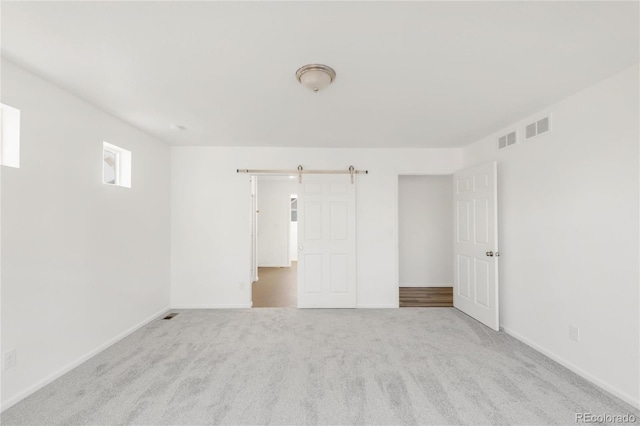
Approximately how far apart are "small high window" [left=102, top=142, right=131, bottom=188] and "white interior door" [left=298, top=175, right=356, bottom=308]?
2204 mm

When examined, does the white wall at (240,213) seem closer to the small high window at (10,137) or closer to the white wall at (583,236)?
the white wall at (583,236)

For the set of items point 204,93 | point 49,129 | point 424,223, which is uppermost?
point 204,93

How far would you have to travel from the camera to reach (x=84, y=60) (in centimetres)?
189

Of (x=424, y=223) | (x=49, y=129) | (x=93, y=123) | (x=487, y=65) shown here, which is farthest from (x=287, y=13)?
(x=424, y=223)

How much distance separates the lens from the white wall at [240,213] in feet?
13.5

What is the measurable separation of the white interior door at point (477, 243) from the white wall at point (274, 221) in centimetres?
478

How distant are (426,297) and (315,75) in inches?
162

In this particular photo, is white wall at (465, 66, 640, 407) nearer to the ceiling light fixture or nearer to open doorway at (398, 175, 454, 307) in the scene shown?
the ceiling light fixture

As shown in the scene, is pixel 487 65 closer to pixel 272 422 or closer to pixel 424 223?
pixel 272 422

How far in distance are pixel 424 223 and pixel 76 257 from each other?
17.3 feet

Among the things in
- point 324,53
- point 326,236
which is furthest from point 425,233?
point 324,53

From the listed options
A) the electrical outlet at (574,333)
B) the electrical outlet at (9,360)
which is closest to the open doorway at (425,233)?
the electrical outlet at (574,333)

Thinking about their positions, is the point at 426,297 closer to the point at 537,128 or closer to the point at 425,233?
the point at 425,233

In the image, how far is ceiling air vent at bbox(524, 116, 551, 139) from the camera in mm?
2676
